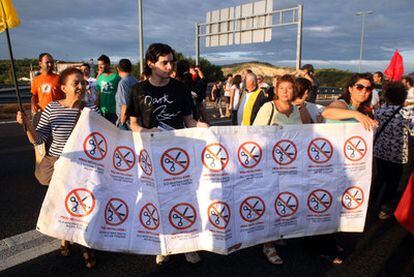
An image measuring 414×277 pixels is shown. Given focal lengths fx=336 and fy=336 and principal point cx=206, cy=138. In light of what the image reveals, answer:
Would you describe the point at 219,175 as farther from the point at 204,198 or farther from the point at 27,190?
the point at 27,190

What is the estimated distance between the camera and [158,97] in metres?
3.24

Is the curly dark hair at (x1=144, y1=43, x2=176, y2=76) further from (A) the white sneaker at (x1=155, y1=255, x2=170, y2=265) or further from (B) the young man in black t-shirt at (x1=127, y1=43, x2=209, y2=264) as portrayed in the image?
(A) the white sneaker at (x1=155, y1=255, x2=170, y2=265)

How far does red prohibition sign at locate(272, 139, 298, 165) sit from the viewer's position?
3.27 metres

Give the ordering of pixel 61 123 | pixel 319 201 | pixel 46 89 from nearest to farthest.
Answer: pixel 61 123 → pixel 319 201 → pixel 46 89

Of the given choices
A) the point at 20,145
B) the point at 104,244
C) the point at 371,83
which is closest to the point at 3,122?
the point at 20,145

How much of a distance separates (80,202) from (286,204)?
1928 mm

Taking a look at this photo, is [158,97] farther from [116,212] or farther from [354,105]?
[354,105]

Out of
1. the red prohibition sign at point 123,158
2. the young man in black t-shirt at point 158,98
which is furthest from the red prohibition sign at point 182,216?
the red prohibition sign at point 123,158

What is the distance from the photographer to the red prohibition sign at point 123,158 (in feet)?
9.68

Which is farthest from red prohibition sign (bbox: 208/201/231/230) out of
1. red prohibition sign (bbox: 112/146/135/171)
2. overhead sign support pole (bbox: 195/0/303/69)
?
overhead sign support pole (bbox: 195/0/303/69)

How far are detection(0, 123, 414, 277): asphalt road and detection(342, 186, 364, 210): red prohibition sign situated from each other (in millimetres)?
486

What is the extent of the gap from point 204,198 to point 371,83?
89.4 inches

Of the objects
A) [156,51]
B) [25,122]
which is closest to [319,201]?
[156,51]

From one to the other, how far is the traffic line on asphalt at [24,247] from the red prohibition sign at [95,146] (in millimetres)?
1296
